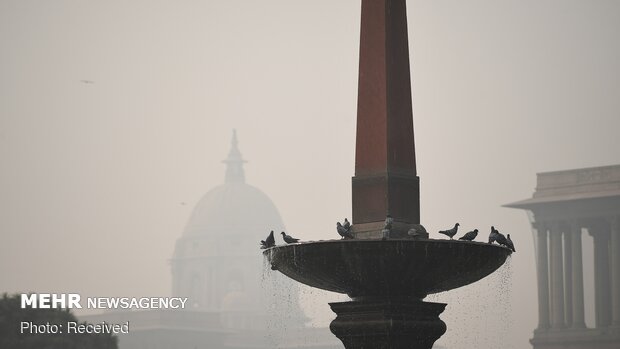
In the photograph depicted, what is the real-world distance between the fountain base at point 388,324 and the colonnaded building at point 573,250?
142 meters

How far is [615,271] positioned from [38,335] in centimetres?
9344

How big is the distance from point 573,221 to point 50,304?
88312mm

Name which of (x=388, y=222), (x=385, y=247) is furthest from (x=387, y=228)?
(x=385, y=247)

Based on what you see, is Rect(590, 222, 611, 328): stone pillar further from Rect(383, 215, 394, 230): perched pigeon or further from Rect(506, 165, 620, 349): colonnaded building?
Rect(383, 215, 394, 230): perched pigeon

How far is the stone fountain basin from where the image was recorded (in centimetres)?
2712

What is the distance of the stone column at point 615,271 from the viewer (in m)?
172

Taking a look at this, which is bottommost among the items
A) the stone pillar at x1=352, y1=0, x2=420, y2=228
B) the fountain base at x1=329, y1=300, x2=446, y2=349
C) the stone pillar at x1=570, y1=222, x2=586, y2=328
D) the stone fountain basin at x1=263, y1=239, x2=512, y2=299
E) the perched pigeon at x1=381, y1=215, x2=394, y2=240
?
the fountain base at x1=329, y1=300, x2=446, y2=349

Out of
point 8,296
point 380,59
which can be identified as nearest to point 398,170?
point 380,59

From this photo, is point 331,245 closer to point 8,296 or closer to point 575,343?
point 8,296

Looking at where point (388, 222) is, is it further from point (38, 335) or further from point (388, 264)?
point (38, 335)

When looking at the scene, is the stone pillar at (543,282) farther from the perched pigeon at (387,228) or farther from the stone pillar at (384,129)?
the perched pigeon at (387,228)

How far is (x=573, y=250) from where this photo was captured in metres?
177

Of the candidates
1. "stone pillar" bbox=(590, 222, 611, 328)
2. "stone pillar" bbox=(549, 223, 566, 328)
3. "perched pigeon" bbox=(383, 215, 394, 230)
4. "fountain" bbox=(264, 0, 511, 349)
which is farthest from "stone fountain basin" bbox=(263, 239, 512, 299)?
"stone pillar" bbox=(549, 223, 566, 328)

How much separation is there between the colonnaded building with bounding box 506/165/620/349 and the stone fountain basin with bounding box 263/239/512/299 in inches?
5623
